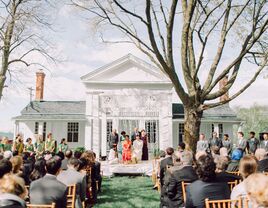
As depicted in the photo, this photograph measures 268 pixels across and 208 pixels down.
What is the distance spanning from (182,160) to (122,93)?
12569 millimetres

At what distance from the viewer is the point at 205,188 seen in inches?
153

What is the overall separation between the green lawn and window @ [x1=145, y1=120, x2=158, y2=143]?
9.25 m

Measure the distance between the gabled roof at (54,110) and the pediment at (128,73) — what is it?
4315mm

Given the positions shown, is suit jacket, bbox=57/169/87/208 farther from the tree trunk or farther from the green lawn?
the tree trunk

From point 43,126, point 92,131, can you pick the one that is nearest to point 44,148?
point 92,131

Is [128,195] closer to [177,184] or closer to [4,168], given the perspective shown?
[177,184]

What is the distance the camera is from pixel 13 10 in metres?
15.0

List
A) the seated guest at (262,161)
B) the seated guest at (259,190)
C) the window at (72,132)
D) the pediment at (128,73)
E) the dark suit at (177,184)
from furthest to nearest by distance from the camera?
the window at (72,132) → the pediment at (128,73) → the seated guest at (262,161) → the dark suit at (177,184) → the seated guest at (259,190)

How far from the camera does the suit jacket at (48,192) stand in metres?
3.89

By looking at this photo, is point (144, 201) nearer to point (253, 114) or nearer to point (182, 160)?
point (182, 160)

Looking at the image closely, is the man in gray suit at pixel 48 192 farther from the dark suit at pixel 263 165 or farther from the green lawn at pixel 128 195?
the dark suit at pixel 263 165

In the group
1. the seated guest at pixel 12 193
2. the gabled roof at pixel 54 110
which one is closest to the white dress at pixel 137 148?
the gabled roof at pixel 54 110

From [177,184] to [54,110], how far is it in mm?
22308

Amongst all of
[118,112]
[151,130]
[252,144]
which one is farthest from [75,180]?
[151,130]
